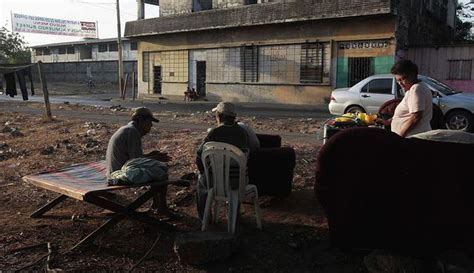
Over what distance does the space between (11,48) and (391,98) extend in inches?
2253

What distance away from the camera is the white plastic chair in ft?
14.9

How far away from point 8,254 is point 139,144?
1.64 metres

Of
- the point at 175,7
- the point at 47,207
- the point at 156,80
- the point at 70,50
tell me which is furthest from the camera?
the point at 70,50

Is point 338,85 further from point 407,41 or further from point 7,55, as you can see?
point 7,55

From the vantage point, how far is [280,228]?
16.3ft

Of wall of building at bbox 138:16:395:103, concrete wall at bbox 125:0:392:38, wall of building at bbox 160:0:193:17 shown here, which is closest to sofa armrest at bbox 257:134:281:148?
concrete wall at bbox 125:0:392:38

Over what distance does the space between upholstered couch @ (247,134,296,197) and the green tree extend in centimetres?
5817

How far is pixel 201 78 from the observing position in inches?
1119

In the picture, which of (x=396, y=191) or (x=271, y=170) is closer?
(x=396, y=191)

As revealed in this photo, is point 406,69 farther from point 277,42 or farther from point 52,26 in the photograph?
point 52,26

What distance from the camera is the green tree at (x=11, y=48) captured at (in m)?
58.2

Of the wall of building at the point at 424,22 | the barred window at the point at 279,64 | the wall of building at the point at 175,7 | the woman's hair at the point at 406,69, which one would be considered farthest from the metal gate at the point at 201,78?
the woman's hair at the point at 406,69

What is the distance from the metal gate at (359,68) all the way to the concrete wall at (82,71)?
31.1m

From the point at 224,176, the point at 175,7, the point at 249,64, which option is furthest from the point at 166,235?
the point at 175,7
